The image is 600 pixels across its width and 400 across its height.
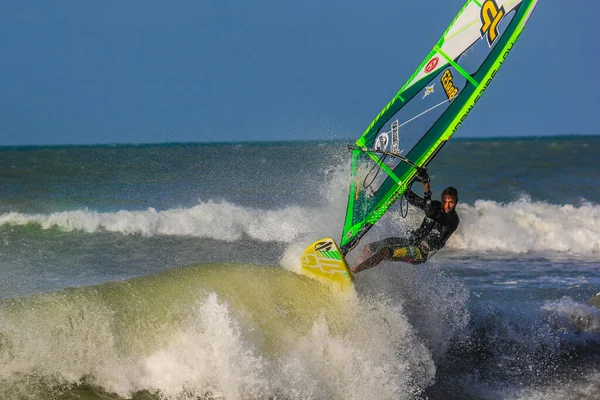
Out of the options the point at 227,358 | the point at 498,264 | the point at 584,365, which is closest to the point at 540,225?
the point at 498,264

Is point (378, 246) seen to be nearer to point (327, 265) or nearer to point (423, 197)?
point (327, 265)

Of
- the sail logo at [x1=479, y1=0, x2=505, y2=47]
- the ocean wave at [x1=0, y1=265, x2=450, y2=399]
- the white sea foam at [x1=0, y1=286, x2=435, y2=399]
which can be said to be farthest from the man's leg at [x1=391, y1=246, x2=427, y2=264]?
the sail logo at [x1=479, y1=0, x2=505, y2=47]

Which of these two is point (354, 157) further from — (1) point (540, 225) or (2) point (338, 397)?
(1) point (540, 225)

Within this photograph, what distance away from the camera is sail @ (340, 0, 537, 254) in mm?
6492

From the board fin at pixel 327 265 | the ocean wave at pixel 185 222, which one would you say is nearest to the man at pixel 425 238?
the board fin at pixel 327 265

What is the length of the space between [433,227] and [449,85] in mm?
1462

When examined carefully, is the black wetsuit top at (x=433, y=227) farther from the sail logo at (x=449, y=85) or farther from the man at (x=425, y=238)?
the sail logo at (x=449, y=85)

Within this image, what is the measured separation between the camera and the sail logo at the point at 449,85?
671 centimetres

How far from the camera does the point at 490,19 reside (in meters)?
6.63

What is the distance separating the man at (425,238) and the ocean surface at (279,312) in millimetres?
392

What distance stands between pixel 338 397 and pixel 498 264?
640cm

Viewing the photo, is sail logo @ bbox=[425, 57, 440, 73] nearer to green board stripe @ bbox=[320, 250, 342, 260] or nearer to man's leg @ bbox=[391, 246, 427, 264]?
man's leg @ bbox=[391, 246, 427, 264]

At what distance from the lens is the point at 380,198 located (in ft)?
22.0

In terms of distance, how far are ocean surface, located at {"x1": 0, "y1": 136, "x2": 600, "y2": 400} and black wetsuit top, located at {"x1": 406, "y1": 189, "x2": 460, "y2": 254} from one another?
65 centimetres
